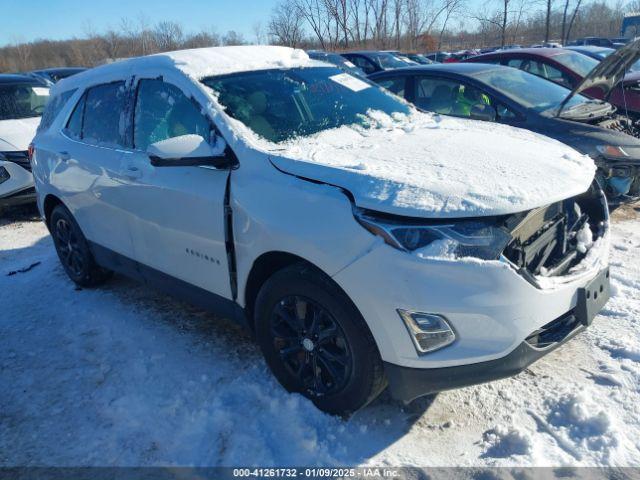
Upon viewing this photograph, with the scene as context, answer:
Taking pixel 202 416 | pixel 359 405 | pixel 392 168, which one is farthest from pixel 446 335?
pixel 202 416

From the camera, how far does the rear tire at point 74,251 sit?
452 centimetres

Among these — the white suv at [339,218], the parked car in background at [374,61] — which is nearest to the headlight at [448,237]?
the white suv at [339,218]

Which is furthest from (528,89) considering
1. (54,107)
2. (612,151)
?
(54,107)

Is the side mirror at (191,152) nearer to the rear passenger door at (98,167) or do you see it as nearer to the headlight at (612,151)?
Result: the rear passenger door at (98,167)

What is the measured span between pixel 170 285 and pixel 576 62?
742 cm

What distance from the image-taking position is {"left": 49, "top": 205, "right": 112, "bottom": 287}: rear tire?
4.52 metres

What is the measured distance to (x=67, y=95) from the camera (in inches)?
179

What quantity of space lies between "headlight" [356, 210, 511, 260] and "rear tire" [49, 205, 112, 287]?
10.2ft

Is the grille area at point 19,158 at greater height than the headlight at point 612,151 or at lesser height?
lesser

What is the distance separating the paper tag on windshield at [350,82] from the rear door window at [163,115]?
111cm

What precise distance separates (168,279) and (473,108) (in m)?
3.76

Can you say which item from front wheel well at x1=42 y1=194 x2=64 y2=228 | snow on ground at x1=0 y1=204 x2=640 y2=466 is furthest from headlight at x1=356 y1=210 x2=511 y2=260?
front wheel well at x1=42 y1=194 x2=64 y2=228

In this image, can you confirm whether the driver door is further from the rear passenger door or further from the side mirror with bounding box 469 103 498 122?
the side mirror with bounding box 469 103 498 122

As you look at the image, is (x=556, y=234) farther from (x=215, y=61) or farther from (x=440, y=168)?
(x=215, y=61)
